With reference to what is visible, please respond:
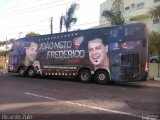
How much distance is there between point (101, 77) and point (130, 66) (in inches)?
88.0

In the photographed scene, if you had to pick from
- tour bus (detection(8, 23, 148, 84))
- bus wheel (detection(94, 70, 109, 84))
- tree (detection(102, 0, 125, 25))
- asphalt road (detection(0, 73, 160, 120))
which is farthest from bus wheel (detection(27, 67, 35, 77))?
asphalt road (detection(0, 73, 160, 120))

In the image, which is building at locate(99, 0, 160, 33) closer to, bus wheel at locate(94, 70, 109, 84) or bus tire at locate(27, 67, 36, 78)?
bus tire at locate(27, 67, 36, 78)

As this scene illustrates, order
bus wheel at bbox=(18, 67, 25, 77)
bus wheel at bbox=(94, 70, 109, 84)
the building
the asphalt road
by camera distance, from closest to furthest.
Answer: the asphalt road → bus wheel at bbox=(94, 70, 109, 84) → bus wheel at bbox=(18, 67, 25, 77) → the building

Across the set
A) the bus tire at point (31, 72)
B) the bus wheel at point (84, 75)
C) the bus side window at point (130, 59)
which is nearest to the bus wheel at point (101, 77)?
the bus wheel at point (84, 75)

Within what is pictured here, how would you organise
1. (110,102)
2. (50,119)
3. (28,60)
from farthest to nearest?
(28,60) < (110,102) < (50,119)

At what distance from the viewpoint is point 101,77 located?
71.7 feet

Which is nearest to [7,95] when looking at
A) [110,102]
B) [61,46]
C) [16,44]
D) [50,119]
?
[110,102]

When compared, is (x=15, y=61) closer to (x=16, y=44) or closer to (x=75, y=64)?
(x=16, y=44)

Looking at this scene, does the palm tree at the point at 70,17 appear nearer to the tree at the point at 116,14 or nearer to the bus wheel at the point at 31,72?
the tree at the point at 116,14

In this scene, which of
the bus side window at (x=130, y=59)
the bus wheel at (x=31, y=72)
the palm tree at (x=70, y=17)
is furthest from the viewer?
the palm tree at (x=70, y=17)

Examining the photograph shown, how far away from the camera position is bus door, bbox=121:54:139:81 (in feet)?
66.4

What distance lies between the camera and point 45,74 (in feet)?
84.7

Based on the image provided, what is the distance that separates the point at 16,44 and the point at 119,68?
11.4 meters

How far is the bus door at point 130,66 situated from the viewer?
66.4ft
